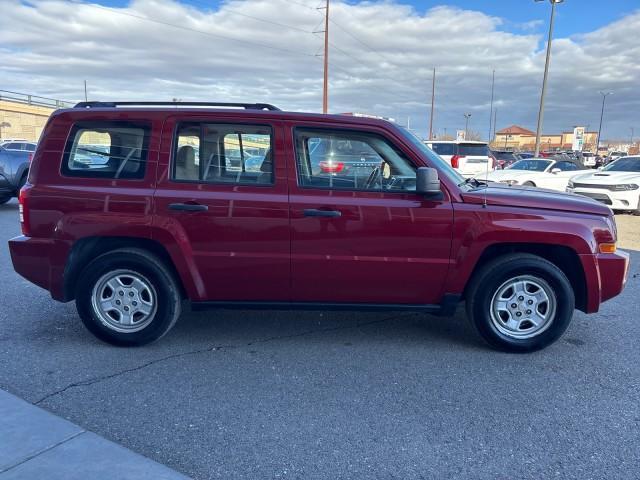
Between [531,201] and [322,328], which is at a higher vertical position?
[531,201]

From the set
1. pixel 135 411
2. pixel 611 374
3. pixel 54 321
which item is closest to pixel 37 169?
pixel 54 321

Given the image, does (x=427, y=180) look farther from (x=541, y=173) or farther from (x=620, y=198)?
(x=541, y=173)

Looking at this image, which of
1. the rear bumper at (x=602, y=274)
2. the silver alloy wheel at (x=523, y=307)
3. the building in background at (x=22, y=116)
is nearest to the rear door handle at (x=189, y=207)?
the silver alloy wheel at (x=523, y=307)

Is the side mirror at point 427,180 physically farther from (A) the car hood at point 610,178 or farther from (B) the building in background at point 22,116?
(B) the building in background at point 22,116

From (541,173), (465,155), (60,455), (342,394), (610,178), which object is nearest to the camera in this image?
(60,455)

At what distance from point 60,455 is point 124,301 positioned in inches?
63.6

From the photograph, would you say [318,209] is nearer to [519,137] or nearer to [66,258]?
[66,258]

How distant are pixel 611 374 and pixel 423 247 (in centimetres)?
168

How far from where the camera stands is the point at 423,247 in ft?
12.8

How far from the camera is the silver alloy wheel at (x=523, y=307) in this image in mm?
3998

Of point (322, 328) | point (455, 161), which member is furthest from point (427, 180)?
point (455, 161)

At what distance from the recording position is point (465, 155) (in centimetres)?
1878

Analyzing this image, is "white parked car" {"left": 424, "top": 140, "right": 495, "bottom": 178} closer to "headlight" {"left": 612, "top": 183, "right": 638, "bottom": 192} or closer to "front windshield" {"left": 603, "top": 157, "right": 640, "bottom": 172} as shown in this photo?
"front windshield" {"left": 603, "top": 157, "right": 640, "bottom": 172}

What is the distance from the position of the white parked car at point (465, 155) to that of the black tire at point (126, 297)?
49.6ft
